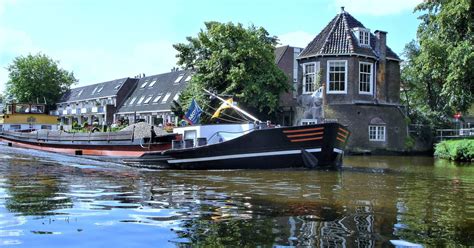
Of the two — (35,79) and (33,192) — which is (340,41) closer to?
(33,192)

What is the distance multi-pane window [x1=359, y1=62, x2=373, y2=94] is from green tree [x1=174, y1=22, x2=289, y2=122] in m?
5.22

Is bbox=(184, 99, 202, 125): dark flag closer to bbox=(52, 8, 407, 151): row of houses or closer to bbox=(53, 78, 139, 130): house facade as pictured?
bbox=(52, 8, 407, 151): row of houses

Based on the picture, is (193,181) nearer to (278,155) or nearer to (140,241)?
(278,155)

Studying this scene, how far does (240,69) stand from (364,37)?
968 centimetres

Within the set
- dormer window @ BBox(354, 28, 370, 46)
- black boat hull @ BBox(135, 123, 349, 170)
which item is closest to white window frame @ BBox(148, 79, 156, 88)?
dormer window @ BBox(354, 28, 370, 46)

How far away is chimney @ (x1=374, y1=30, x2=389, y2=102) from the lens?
109ft

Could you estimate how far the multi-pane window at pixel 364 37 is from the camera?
32.6 meters

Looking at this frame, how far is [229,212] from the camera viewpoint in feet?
25.7

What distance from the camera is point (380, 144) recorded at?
32.4m

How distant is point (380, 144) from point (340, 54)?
22.5ft

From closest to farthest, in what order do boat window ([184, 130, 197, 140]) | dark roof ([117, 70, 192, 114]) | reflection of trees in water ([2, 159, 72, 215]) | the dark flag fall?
reflection of trees in water ([2, 159, 72, 215])
boat window ([184, 130, 197, 140])
the dark flag
dark roof ([117, 70, 192, 114])

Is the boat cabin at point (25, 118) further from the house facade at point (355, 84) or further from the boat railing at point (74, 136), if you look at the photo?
the house facade at point (355, 84)

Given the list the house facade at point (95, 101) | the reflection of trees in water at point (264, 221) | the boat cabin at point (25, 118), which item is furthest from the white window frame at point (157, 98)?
the reflection of trees in water at point (264, 221)

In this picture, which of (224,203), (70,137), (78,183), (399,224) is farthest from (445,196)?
(70,137)
